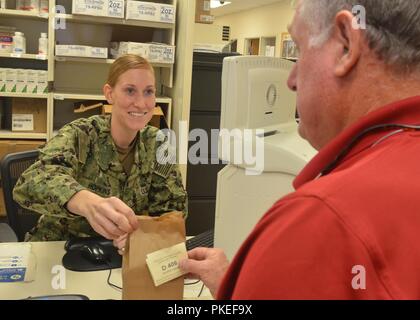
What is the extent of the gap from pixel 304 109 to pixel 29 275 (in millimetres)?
970

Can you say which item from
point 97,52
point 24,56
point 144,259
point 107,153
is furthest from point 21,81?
point 144,259

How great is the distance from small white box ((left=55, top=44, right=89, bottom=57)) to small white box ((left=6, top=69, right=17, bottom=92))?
0.33 m

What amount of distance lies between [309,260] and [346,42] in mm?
278

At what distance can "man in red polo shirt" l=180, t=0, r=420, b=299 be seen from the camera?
42 centimetres

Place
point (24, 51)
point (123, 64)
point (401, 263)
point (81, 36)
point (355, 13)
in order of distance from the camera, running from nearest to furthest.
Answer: point (401, 263) < point (355, 13) < point (123, 64) < point (24, 51) < point (81, 36)

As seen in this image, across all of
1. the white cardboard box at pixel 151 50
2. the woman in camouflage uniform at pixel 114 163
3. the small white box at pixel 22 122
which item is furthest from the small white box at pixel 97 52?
the woman in camouflage uniform at pixel 114 163

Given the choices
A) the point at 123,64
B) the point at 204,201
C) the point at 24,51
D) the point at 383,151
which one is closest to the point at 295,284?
the point at 383,151

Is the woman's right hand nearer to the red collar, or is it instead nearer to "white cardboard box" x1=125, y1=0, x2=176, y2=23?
the red collar

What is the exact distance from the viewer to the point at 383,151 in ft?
1.53

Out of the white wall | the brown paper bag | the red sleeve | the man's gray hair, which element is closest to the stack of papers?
the brown paper bag

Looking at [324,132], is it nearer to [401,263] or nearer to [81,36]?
[401,263]

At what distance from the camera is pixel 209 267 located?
984 millimetres

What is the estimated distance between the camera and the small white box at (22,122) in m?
3.10

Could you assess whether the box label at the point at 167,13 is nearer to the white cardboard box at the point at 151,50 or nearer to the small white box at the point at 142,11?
the small white box at the point at 142,11
